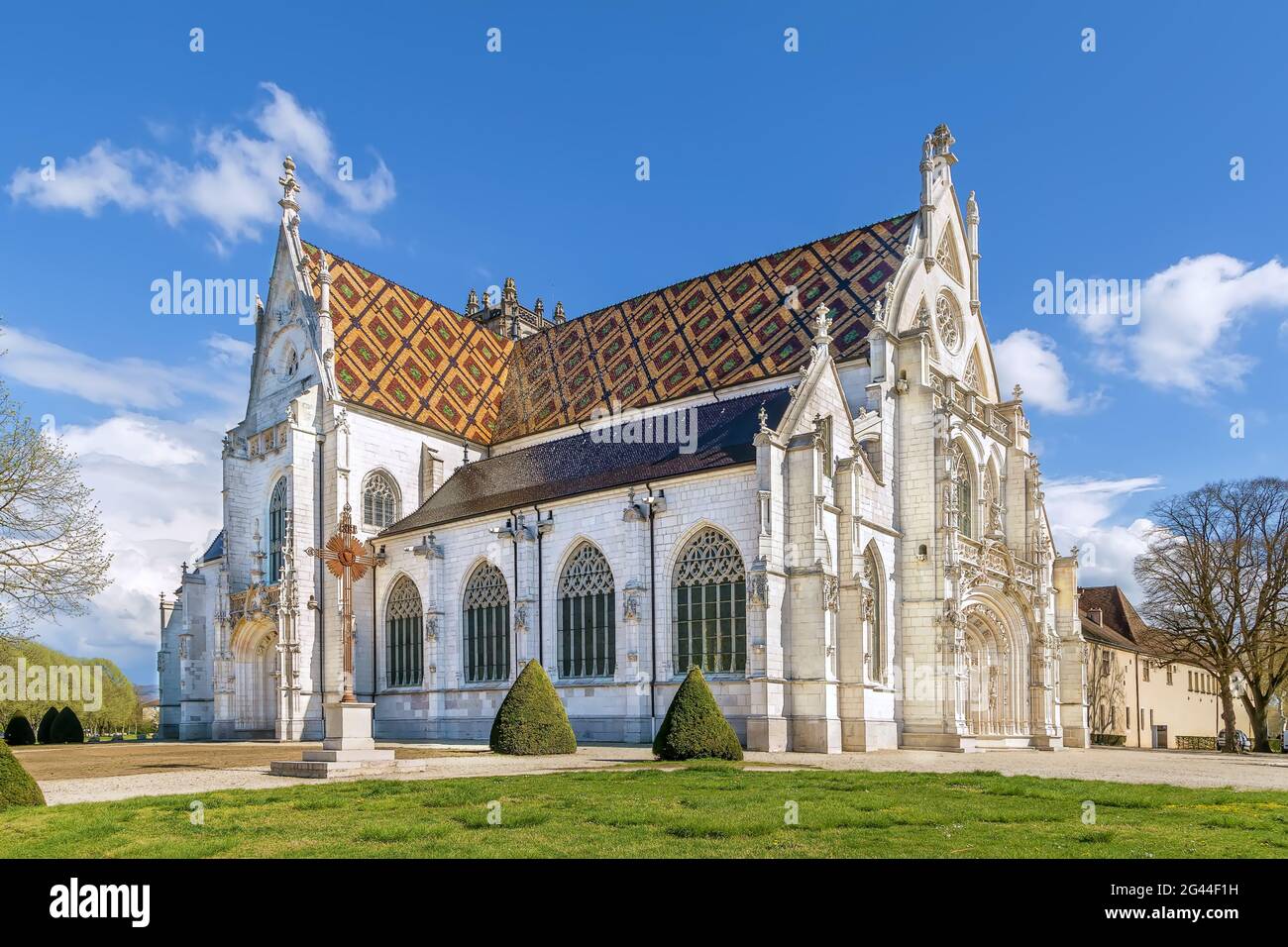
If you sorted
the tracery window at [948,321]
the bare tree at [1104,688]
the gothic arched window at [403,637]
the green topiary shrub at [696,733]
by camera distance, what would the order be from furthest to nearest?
the bare tree at [1104,688] → the tracery window at [948,321] → the gothic arched window at [403,637] → the green topiary shrub at [696,733]

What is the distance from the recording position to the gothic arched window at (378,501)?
112ft

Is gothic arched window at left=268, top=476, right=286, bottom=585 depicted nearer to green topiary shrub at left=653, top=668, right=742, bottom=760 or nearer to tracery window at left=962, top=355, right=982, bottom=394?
green topiary shrub at left=653, top=668, right=742, bottom=760

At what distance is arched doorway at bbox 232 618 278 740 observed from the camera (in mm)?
34250

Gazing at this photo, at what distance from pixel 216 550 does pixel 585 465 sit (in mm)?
16204

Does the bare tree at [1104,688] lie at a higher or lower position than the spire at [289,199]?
lower

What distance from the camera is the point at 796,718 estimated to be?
2386 cm

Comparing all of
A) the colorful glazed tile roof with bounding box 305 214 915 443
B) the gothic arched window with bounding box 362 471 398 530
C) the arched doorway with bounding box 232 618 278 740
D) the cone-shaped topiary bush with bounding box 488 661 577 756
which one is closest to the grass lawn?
the cone-shaped topiary bush with bounding box 488 661 577 756

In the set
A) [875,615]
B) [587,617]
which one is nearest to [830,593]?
[875,615]

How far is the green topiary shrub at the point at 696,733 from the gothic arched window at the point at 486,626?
11350mm

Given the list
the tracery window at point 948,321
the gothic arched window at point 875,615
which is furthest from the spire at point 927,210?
the gothic arched window at point 875,615

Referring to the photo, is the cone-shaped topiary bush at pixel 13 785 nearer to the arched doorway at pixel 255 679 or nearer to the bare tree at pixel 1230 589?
the arched doorway at pixel 255 679

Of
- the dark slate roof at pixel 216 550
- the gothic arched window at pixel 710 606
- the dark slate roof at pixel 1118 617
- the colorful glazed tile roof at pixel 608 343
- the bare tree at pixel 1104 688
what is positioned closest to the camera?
the gothic arched window at pixel 710 606
